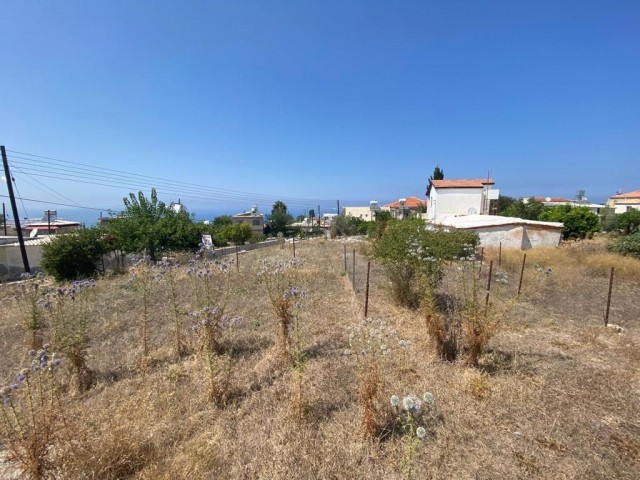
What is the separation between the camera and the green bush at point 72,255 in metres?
14.9

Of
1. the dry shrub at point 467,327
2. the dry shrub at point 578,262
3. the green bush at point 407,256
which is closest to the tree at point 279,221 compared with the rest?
the dry shrub at point 578,262

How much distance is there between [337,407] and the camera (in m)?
3.24

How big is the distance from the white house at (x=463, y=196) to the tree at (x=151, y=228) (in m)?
19.5

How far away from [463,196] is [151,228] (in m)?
24.2

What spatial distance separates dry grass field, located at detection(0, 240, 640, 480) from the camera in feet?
8.14

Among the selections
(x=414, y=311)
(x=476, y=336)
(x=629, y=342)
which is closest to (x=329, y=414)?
(x=476, y=336)

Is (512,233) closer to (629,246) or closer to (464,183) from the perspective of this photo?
(629,246)

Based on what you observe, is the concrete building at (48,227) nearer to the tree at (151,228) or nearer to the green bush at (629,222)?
the tree at (151,228)

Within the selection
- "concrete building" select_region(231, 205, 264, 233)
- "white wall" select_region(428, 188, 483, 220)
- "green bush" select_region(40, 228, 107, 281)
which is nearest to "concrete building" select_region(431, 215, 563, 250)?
"white wall" select_region(428, 188, 483, 220)

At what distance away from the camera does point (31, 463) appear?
219cm

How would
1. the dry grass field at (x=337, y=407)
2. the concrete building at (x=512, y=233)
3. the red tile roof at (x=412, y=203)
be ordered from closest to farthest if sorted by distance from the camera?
1. the dry grass field at (x=337, y=407)
2. the concrete building at (x=512, y=233)
3. the red tile roof at (x=412, y=203)

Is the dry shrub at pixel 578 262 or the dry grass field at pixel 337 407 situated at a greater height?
the dry grass field at pixel 337 407

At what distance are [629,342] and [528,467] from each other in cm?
443

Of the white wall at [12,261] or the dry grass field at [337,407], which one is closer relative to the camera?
the dry grass field at [337,407]
